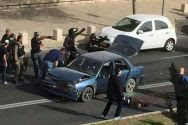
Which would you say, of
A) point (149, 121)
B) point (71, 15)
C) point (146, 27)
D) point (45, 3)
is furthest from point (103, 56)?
point (45, 3)

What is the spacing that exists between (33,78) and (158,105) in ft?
17.2

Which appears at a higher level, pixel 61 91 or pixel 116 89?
pixel 116 89

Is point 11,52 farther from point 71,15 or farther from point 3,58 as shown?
point 71,15

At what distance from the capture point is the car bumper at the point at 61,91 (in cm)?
1925

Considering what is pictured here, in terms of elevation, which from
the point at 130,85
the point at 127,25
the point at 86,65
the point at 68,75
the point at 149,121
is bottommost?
the point at 149,121

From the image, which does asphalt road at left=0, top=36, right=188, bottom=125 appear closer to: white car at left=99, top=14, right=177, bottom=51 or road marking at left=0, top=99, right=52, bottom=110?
road marking at left=0, top=99, right=52, bottom=110

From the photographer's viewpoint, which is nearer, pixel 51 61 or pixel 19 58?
pixel 51 61

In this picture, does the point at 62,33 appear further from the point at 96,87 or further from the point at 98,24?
the point at 96,87

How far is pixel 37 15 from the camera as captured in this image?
1316 inches

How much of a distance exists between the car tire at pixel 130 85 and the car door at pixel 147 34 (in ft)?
20.8

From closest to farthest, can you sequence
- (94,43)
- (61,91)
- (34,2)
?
(61,91) → (94,43) → (34,2)

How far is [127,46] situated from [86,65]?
236cm

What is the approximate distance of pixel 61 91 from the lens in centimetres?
1948

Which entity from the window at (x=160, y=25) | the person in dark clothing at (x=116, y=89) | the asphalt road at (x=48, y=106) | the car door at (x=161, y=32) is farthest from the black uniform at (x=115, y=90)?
the window at (x=160, y=25)
